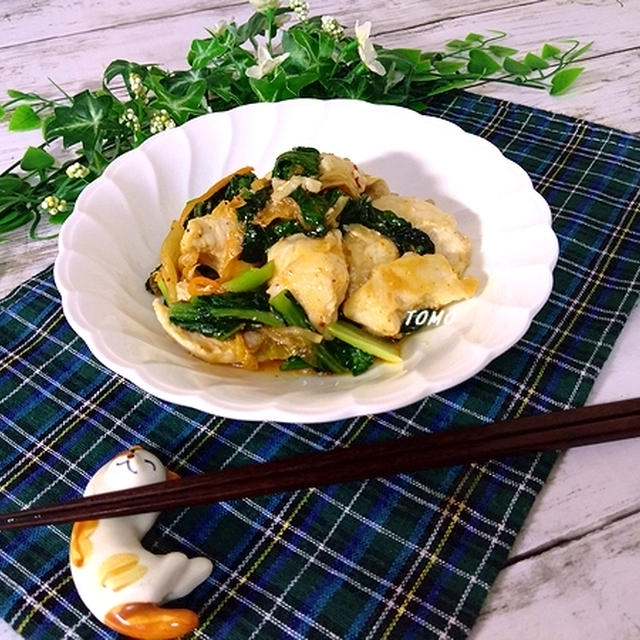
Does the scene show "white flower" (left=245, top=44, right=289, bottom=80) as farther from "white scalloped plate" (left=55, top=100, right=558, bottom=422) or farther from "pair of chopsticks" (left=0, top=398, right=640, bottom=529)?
"pair of chopsticks" (left=0, top=398, right=640, bottom=529)

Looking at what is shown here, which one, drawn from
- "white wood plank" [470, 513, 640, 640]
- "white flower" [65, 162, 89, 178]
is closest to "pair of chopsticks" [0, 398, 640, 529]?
"white wood plank" [470, 513, 640, 640]

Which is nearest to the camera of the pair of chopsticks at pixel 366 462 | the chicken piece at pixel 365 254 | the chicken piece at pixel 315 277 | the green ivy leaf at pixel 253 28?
the pair of chopsticks at pixel 366 462

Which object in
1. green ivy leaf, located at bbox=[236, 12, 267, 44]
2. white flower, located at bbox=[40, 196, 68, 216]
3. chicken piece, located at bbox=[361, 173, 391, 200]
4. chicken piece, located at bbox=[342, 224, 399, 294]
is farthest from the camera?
green ivy leaf, located at bbox=[236, 12, 267, 44]

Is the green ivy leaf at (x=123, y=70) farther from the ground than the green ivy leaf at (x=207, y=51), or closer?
closer

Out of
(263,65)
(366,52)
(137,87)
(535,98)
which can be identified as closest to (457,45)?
(535,98)

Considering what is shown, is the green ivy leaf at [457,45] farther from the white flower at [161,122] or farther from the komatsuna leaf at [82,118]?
the komatsuna leaf at [82,118]

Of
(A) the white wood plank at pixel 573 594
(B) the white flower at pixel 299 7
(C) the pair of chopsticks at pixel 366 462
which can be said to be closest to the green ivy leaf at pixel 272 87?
(B) the white flower at pixel 299 7
